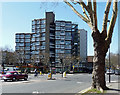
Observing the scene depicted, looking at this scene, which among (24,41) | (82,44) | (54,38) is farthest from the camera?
(24,41)

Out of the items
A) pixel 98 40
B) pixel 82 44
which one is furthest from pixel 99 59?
pixel 82 44

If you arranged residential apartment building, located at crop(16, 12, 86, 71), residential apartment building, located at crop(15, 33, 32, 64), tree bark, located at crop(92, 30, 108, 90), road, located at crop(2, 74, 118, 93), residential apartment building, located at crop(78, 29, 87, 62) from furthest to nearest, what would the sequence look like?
residential apartment building, located at crop(15, 33, 32, 64), residential apartment building, located at crop(78, 29, 87, 62), residential apartment building, located at crop(16, 12, 86, 71), road, located at crop(2, 74, 118, 93), tree bark, located at crop(92, 30, 108, 90)

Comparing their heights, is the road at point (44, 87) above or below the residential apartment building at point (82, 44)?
below

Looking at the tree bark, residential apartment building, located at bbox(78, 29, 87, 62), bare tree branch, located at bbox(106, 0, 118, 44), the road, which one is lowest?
the road

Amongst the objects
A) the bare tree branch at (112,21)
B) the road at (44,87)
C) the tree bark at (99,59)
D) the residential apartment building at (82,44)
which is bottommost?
the road at (44,87)

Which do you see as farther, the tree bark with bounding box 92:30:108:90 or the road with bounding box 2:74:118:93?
the road with bounding box 2:74:118:93

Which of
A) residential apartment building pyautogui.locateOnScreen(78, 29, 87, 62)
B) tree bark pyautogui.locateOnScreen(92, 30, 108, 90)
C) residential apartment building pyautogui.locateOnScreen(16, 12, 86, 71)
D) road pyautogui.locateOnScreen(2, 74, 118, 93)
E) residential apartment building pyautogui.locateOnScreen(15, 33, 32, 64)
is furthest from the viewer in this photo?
residential apartment building pyautogui.locateOnScreen(15, 33, 32, 64)

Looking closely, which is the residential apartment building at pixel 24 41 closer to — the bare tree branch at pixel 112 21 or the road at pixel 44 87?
the road at pixel 44 87

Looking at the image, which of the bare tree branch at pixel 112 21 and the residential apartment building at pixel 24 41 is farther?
the residential apartment building at pixel 24 41

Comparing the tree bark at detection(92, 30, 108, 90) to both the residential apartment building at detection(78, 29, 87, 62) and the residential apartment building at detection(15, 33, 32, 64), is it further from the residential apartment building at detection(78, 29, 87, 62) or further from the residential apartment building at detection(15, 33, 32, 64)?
the residential apartment building at detection(15, 33, 32, 64)

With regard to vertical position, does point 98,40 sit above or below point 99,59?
above

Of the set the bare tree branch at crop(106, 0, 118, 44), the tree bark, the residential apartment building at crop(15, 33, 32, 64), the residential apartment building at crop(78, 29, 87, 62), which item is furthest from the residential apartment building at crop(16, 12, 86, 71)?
the tree bark

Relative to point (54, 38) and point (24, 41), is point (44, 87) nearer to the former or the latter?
point (54, 38)

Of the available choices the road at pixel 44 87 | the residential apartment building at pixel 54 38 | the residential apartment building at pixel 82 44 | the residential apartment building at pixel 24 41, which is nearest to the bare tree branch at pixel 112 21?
the road at pixel 44 87
